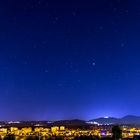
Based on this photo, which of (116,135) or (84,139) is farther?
(84,139)

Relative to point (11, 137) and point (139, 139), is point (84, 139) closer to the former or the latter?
point (139, 139)

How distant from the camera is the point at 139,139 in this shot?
63.2 m

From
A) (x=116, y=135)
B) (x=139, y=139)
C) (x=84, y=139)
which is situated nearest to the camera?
(x=116, y=135)

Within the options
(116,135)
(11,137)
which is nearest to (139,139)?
(116,135)

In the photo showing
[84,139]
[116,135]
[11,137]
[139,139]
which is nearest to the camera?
[11,137]

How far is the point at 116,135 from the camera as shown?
188ft

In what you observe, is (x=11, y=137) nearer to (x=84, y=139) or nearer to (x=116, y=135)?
(x=116, y=135)

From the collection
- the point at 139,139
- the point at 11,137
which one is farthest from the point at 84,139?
the point at 11,137

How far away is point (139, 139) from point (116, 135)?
23.1 feet

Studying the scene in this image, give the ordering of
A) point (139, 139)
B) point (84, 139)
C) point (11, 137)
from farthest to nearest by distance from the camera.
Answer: point (84, 139), point (139, 139), point (11, 137)

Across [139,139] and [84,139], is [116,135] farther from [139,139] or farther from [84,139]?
[84,139]

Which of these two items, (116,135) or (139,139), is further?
(139,139)

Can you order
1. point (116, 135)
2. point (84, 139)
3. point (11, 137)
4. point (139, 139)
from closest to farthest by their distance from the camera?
point (11, 137)
point (116, 135)
point (139, 139)
point (84, 139)

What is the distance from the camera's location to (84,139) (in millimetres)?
69312
